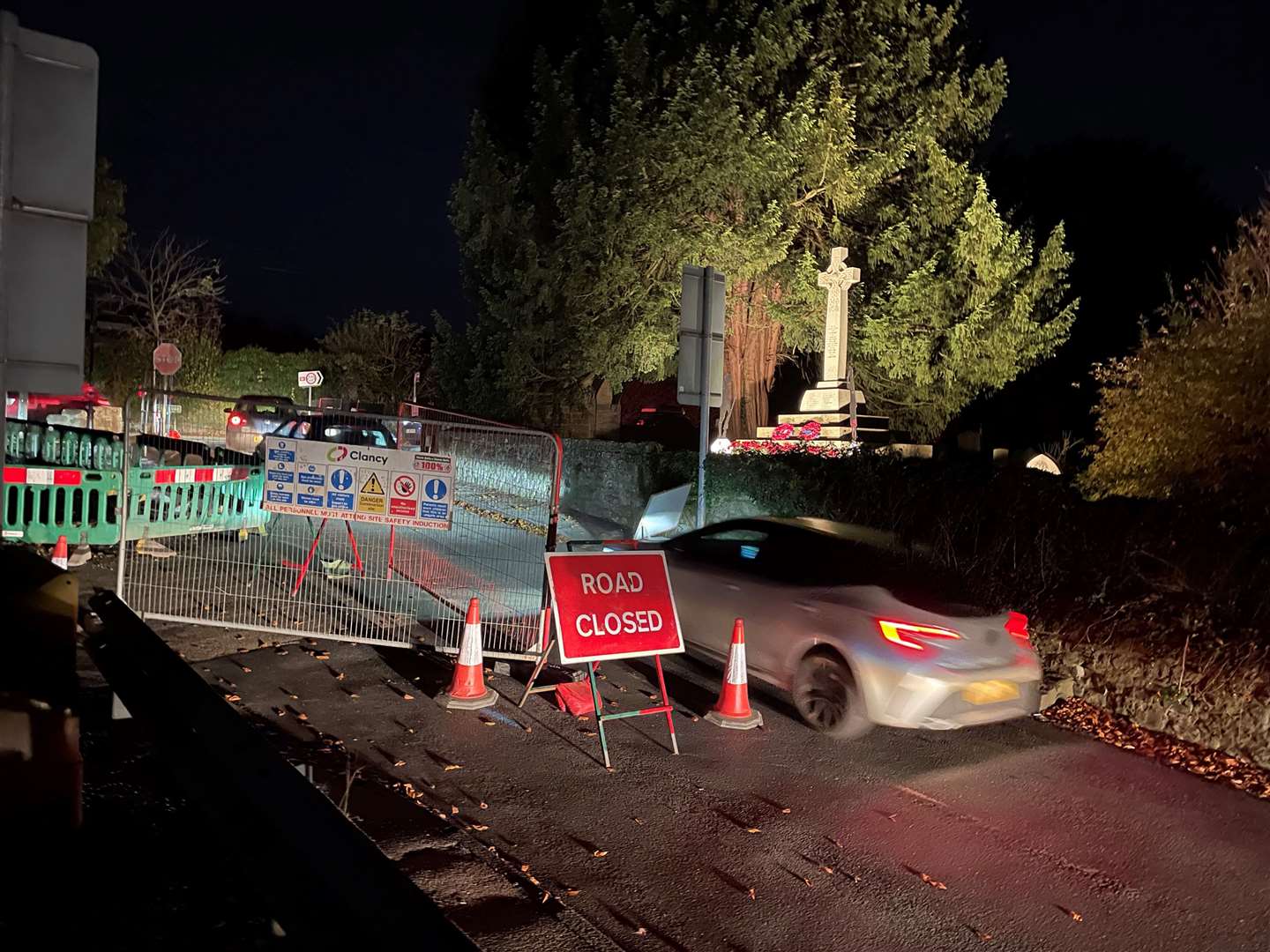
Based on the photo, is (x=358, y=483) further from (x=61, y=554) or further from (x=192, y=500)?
(x=192, y=500)

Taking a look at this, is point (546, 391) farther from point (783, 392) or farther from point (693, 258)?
point (783, 392)

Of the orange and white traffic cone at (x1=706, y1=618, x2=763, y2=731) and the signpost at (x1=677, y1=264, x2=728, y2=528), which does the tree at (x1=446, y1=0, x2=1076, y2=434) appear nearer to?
the signpost at (x1=677, y1=264, x2=728, y2=528)

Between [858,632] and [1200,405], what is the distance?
5944mm

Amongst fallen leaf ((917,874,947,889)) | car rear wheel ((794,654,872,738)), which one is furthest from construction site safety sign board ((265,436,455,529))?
fallen leaf ((917,874,947,889))

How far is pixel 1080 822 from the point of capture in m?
5.27

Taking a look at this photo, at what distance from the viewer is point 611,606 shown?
621 centimetres

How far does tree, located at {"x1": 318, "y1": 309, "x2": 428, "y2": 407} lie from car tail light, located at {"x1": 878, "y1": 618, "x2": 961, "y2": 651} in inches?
1584

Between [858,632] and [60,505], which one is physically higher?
[60,505]

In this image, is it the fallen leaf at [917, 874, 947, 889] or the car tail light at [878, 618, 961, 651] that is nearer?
the fallen leaf at [917, 874, 947, 889]

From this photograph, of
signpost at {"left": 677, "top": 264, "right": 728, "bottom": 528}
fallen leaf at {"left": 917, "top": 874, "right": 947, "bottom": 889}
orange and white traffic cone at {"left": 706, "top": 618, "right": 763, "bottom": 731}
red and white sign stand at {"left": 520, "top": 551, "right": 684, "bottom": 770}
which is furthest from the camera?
signpost at {"left": 677, "top": 264, "right": 728, "bottom": 528}

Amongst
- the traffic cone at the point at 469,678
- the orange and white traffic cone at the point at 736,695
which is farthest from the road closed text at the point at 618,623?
the traffic cone at the point at 469,678

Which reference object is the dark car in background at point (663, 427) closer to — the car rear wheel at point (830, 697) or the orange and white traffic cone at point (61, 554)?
the orange and white traffic cone at point (61, 554)

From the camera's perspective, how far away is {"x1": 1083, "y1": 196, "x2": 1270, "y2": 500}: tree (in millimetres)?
9352

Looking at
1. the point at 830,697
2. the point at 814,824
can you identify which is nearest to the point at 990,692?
the point at 830,697
